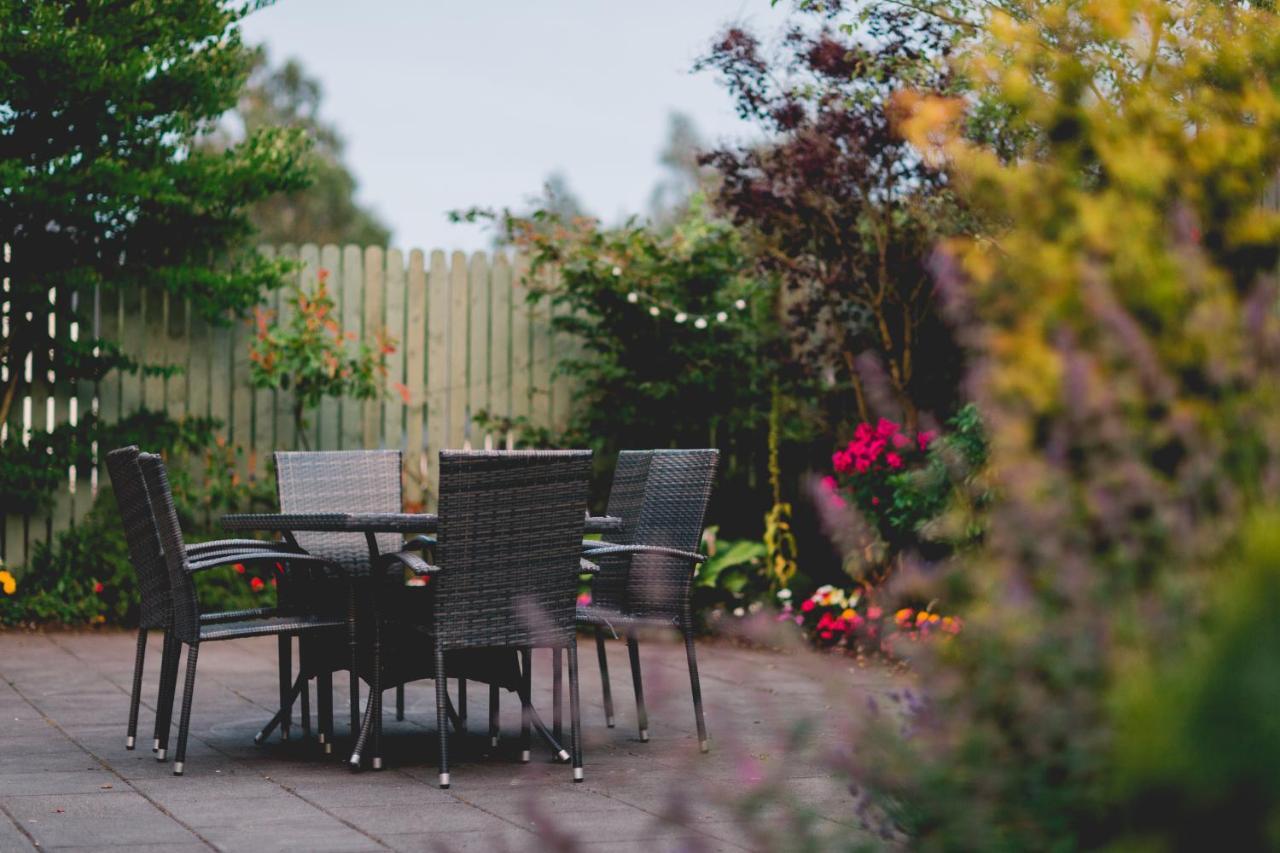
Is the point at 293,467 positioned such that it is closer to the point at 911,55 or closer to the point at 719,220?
the point at 911,55

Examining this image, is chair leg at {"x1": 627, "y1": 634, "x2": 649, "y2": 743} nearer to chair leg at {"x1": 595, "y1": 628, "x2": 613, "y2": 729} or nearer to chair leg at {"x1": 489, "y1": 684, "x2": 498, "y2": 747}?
chair leg at {"x1": 595, "y1": 628, "x2": 613, "y2": 729}

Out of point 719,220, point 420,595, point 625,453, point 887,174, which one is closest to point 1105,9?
point 420,595

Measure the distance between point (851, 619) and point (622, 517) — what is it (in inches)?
79.9

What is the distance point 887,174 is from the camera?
7691 mm

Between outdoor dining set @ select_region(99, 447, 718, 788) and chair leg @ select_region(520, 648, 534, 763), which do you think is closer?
outdoor dining set @ select_region(99, 447, 718, 788)

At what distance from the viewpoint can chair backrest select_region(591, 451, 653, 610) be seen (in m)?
5.29

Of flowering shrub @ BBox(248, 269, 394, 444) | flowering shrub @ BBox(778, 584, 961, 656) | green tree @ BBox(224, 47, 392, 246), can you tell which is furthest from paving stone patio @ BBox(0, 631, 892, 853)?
green tree @ BBox(224, 47, 392, 246)

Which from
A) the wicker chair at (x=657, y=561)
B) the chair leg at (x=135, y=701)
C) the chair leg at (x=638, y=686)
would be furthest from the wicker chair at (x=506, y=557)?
the chair leg at (x=135, y=701)

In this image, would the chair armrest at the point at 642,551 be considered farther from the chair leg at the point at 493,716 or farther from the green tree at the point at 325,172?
the green tree at the point at 325,172

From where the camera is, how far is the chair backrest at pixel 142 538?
461cm

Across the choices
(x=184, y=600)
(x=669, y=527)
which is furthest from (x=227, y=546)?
(x=669, y=527)

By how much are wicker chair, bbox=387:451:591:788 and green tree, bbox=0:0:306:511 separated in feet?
14.2

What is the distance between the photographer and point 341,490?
5930 millimetres

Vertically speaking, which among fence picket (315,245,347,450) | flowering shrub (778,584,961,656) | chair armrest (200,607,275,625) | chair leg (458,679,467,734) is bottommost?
flowering shrub (778,584,961,656)
